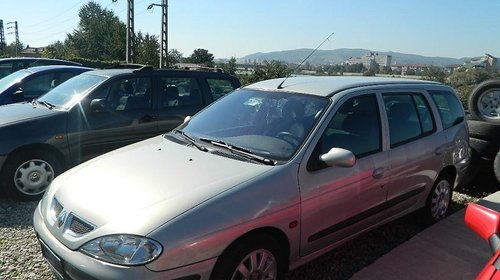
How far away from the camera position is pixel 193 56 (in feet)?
194

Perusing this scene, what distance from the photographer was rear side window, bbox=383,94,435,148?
12.9ft

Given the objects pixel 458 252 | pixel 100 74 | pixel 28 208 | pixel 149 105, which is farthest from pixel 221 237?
pixel 100 74

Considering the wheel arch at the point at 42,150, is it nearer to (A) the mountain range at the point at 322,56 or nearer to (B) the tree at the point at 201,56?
(A) the mountain range at the point at 322,56

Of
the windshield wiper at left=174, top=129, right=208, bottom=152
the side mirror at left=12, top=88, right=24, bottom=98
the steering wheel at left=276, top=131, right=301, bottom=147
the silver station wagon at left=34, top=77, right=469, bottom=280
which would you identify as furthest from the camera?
the side mirror at left=12, top=88, right=24, bottom=98

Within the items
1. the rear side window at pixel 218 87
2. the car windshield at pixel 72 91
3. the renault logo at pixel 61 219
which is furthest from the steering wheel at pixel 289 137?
the rear side window at pixel 218 87

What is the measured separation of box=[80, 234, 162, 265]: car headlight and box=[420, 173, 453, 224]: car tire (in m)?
3.33


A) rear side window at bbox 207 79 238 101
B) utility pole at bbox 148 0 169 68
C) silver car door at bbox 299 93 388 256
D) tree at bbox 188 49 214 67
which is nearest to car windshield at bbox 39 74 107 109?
rear side window at bbox 207 79 238 101

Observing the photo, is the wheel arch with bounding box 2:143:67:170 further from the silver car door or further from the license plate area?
the silver car door

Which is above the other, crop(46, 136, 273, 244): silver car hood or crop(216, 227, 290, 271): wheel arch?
crop(46, 136, 273, 244): silver car hood

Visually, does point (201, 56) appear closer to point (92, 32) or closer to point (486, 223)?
point (92, 32)

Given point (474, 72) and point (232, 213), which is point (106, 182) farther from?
point (474, 72)

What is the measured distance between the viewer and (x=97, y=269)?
2.36 metres

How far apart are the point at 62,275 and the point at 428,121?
3.67 meters

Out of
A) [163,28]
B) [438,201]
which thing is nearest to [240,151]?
[438,201]
